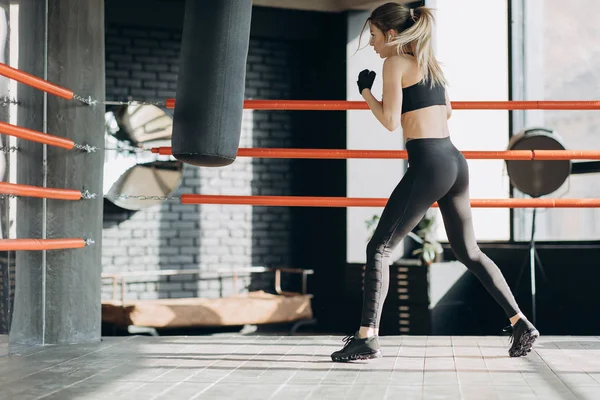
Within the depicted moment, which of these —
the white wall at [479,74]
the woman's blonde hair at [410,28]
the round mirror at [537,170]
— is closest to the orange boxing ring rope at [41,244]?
the woman's blonde hair at [410,28]

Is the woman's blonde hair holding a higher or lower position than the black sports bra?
higher

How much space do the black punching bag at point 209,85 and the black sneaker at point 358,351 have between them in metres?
0.74

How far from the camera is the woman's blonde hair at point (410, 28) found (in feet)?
8.71

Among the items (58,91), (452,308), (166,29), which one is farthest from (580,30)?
(58,91)

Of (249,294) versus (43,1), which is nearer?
(43,1)

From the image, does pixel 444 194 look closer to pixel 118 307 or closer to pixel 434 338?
pixel 434 338

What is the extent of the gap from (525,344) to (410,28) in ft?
3.58

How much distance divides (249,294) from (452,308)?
5.50 feet

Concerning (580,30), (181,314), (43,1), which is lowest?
(181,314)

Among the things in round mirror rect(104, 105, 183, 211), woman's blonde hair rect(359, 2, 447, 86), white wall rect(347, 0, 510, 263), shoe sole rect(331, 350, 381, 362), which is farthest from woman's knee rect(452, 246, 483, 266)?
round mirror rect(104, 105, 183, 211)

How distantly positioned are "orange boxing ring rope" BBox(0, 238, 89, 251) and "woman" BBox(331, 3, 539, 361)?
1039mm

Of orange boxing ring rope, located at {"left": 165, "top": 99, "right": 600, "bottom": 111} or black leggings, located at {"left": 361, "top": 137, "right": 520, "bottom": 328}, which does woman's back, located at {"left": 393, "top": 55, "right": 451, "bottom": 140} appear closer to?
black leggings, located at {"left": 361, "top": 137, "right": 520, "bottom": 328}

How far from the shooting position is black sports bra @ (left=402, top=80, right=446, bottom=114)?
2693 mm

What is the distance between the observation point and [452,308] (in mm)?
6070
